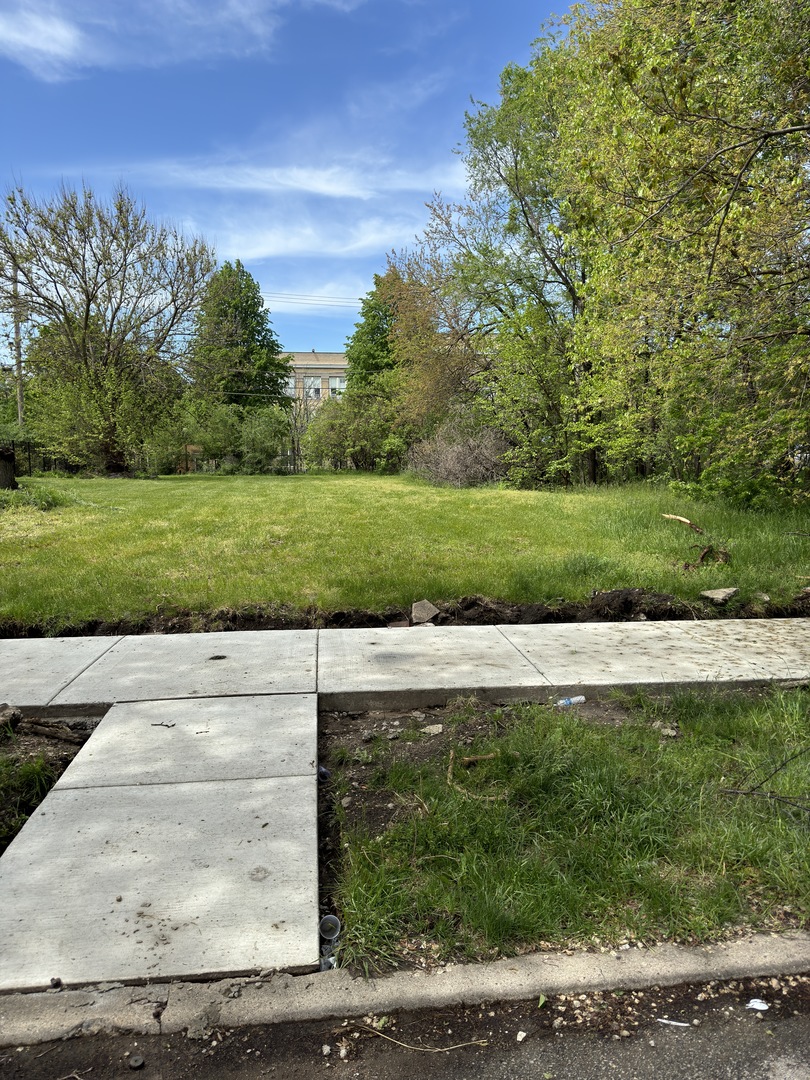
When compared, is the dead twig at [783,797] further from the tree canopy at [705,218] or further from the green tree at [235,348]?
the green tree at [235,348]

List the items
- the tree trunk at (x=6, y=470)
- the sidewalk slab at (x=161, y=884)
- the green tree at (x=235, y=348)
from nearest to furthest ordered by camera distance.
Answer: the sidewalk slab at (x=161, y=884) < the tree trunk at (x=6, y=470) < the green tree at (x=235, y=348)

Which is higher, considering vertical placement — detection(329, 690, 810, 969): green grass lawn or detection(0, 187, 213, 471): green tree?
detection(0, 187, 213, 471): green tree

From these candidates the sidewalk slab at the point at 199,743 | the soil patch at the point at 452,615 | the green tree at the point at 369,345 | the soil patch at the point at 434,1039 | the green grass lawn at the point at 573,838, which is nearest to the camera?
the soil patch at the point at 434,1039

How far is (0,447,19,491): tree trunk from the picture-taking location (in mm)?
13539

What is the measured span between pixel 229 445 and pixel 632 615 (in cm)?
3383

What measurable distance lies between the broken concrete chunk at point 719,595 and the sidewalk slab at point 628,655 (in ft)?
2.03

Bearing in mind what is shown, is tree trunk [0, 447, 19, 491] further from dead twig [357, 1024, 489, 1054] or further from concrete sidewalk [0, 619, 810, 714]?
dead twig [357, 1024, 489, 1054]

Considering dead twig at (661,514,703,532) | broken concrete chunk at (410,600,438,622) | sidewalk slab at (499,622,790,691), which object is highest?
dead twig at (661,514,703,532)

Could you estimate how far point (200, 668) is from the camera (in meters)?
4.29

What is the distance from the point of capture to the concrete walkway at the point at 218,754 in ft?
6.81

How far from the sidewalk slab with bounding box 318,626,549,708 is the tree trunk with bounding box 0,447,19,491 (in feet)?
37.0

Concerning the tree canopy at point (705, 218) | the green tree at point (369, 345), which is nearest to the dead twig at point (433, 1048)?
→ the tree canopy at point (705, 218)

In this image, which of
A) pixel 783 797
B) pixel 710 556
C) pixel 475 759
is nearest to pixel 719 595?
pixel 710 556

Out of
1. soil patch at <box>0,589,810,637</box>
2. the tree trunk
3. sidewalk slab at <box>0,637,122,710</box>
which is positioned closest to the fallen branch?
soil patch at <box>0,589,810,637</box>
